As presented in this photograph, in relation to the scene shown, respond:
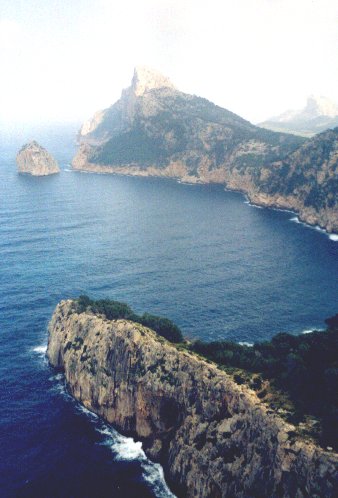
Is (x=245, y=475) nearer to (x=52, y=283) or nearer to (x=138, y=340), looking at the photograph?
(x=138, y=340)

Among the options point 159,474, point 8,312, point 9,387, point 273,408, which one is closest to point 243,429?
point 273,408

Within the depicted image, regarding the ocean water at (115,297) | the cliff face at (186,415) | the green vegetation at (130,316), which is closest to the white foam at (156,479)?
the ocean water at (115,297)

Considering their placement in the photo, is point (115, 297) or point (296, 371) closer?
point (296, 371)

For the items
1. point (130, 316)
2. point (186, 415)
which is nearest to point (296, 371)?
point (186, 415)

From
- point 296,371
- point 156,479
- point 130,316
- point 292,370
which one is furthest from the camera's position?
point 130,316

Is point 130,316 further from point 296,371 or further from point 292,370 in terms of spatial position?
point 296,371

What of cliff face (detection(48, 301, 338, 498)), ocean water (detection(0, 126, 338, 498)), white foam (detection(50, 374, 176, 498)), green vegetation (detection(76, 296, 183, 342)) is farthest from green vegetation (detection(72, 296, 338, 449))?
white foam (detection(50, 374, 176, 498))
